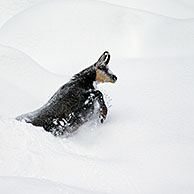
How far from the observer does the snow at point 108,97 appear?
280 cm

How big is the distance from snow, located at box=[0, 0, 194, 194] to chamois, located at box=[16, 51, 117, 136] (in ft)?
0.38

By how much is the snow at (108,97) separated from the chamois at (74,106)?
0.38 feet

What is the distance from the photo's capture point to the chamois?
11.9 ft

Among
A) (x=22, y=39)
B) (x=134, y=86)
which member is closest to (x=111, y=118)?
(x=134, y=86)

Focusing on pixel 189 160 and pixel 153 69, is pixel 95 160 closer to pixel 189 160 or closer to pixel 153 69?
pixel 189 160

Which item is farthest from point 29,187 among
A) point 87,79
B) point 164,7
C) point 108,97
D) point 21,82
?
point 164,7

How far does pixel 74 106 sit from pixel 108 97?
2.08 ft

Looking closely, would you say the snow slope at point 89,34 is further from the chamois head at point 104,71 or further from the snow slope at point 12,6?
the chamois head at point 104,71

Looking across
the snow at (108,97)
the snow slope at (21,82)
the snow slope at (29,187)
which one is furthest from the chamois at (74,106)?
the snow slope at (29,187)

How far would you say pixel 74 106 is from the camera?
373 cm

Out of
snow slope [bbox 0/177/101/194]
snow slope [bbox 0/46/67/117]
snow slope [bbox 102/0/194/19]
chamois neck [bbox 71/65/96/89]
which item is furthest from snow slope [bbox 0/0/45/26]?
snow slope [bbox 0/177/101/194]

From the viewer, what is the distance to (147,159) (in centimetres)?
304

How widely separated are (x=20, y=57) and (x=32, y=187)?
11.1ft

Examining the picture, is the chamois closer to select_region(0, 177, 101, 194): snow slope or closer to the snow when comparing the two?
the snow
